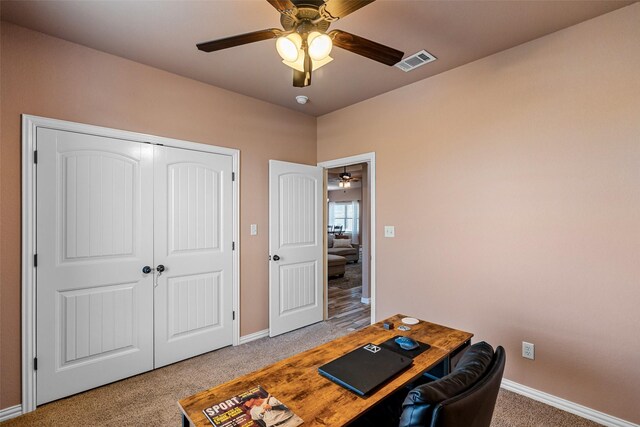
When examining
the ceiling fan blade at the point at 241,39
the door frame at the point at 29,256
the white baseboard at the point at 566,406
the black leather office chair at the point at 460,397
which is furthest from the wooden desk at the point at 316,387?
the door frame at the point at 29,256

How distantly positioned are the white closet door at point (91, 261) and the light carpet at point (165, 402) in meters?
0.14

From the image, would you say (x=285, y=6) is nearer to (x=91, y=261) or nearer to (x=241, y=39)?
(x=241, y=39)

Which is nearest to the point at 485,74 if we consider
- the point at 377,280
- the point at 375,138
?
the point at 375,138

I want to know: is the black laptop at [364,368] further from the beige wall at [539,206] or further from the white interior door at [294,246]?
the white interior door at [294,246]

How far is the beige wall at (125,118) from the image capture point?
2.10m

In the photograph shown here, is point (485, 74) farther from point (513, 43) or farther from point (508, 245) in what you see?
point (508, 245)

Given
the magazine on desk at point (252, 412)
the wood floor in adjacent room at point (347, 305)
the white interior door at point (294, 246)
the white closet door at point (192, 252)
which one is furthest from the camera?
the wood floor in adjacent room at point (347, 305)

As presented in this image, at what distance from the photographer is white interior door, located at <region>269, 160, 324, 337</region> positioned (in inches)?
140

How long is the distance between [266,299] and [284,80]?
2.41 metres

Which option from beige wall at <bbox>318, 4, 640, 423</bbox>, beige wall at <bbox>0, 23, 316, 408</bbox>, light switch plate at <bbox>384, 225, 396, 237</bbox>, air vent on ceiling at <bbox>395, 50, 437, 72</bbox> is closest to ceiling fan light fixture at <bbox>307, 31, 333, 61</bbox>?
air vent on ceiling at <bbox>395, 50, 437, 72</bbox>

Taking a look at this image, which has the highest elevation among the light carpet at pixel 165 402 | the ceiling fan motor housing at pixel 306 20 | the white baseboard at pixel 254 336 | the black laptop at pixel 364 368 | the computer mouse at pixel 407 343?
the ceiling fan motor housing at pixel 306 20

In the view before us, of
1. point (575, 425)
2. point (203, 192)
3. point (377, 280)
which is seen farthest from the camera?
point (377, 280)

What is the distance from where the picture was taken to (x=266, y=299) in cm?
356

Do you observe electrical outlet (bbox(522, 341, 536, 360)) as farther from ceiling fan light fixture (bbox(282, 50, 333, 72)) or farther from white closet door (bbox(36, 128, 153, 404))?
white closet door (bbox(36, 128, 153, 404))
